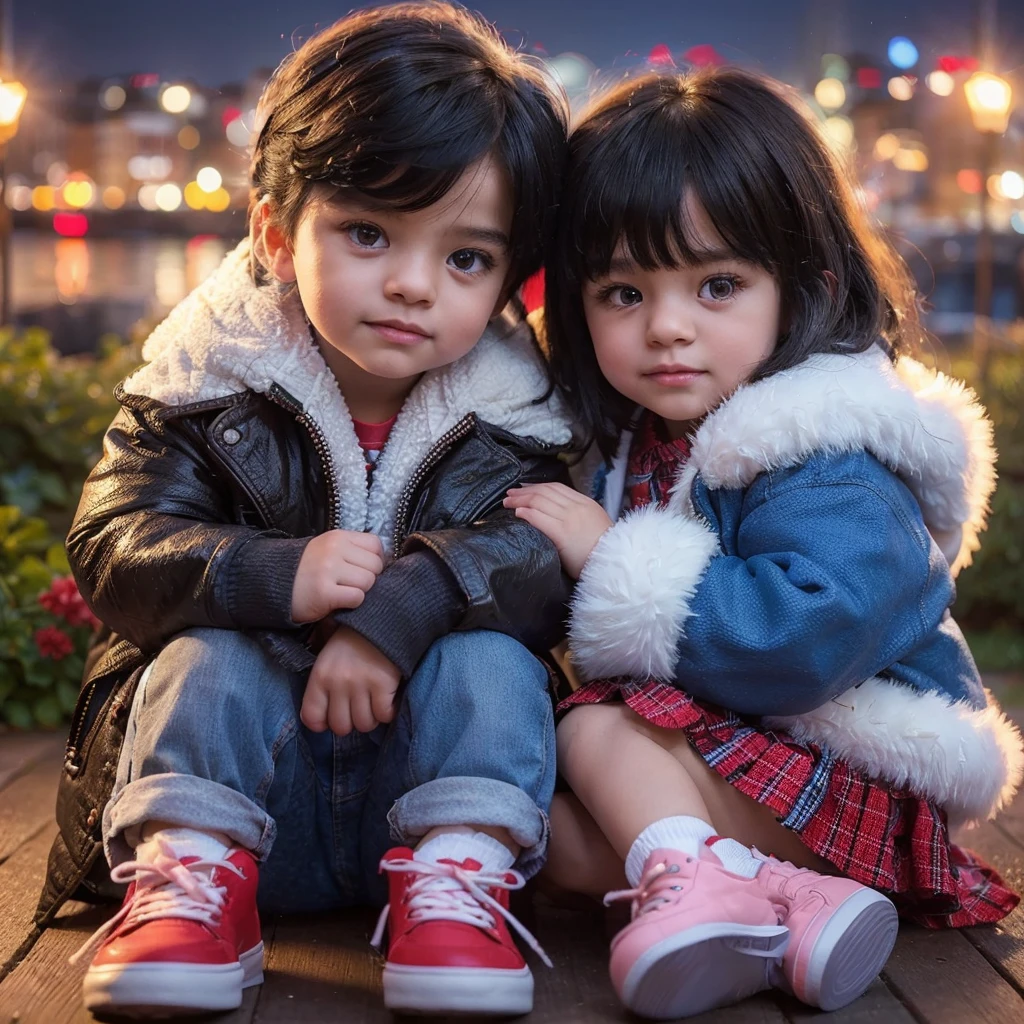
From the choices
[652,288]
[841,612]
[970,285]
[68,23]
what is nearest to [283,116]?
[652,288]

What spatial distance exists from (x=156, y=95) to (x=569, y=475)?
140 inches

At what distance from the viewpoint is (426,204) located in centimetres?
131

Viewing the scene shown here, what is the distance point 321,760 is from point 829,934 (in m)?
0.55

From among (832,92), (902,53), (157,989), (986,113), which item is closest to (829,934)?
(157,989)

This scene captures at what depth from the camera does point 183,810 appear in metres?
1.13

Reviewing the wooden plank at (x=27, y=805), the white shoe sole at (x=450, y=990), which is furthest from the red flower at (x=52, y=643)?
the white shoe sole at (x=450, y=990)

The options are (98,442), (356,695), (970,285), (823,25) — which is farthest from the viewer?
(970,285)

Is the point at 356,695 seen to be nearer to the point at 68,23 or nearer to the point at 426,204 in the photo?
the point at 426,204

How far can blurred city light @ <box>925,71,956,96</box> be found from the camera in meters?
5.38

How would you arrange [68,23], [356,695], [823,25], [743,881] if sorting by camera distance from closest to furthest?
[743,881] < [356,695] < [68,23] < [823,25]

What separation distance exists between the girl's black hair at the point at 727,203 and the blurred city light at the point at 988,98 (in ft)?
13.3

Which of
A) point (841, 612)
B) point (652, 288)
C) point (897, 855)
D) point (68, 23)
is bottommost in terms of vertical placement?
point (897, 855)

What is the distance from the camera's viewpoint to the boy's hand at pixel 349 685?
1229 millimetres

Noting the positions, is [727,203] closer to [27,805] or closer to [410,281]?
[410,281]
